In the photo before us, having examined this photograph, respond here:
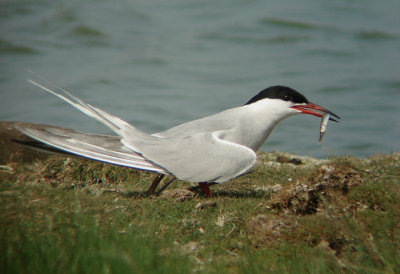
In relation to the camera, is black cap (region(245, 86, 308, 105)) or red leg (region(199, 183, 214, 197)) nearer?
red leg (region(199, 183, 214, 197))

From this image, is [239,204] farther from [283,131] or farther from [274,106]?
[283,131]

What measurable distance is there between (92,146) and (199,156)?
3.14ft

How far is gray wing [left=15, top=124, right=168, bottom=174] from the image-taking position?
188 inches

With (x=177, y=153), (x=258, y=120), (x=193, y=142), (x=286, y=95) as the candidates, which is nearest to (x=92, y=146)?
(x=177, y=153)

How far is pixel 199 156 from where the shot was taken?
16.1 feet

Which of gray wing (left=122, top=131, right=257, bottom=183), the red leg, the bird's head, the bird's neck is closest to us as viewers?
gray wing (left=122, top=131, right=257, bottom=183)

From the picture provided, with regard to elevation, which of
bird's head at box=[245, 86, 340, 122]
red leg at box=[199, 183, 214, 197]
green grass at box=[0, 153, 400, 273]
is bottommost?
red leg at box=[199, 183, 214, 197]

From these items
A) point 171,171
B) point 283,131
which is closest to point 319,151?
point 283,131

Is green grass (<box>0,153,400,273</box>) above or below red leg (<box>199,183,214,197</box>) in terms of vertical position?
above

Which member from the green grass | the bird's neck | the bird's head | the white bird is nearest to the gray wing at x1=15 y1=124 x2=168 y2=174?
the white bird

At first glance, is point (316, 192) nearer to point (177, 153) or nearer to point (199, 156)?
point (199, 156)

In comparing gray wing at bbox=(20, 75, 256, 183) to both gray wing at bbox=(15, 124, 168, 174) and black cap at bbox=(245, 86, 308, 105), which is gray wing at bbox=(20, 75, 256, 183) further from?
black cap at bbox=(245, 86, 308, 105)

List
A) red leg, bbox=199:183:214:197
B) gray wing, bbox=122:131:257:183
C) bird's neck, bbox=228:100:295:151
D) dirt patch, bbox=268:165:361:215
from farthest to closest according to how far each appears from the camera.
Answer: bird's neck, bbox=228:100:295:151
red leg, bbox=199:183:214:197
gray wing, bbox=122:131:257:183
dirt patch, bbox=268:165:361:215

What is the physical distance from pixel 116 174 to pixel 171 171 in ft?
4.03
